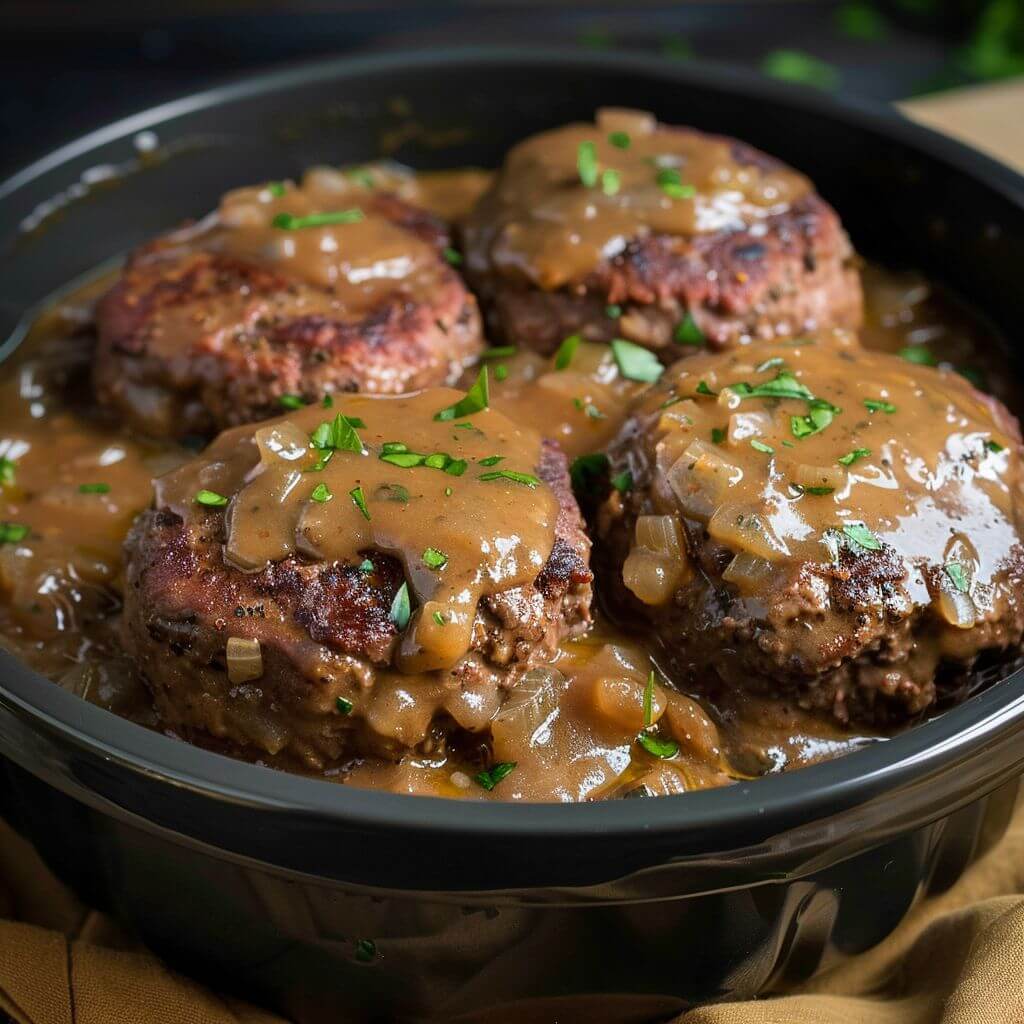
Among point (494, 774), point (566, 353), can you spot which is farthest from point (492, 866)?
point (566, 353)

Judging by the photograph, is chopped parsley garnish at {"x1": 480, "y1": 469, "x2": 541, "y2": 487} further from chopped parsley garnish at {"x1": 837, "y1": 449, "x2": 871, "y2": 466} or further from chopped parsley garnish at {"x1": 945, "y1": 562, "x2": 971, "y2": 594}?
chopped parsley garnish at {"x1": 945, "y1": 562, "x2": 971, "y2": 594}

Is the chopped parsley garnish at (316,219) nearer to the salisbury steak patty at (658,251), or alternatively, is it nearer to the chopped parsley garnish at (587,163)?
the salisbury steak patty at (658,251)

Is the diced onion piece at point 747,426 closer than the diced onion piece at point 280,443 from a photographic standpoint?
No

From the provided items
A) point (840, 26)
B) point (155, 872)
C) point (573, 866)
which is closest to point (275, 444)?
point (155, 872)

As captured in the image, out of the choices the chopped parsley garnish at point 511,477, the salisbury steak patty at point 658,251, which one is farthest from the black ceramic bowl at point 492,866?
the salisbury steak patty at point 658,251

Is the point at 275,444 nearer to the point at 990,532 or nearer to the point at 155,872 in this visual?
the point at 155,872

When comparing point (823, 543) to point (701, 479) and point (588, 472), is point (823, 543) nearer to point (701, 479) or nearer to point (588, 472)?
point (701, 479)
